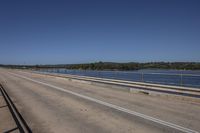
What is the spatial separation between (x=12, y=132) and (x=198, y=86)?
36.4ft

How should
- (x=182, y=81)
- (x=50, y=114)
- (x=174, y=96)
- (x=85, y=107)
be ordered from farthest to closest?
(x=182, y=81) → (x=174, y=96) → (x=85, y=107) → (x=50, y=114)

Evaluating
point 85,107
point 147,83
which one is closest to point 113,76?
point 147,83

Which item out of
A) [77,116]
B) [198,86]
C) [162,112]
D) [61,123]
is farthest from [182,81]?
[61,123]

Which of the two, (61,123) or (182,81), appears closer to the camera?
(61,123)

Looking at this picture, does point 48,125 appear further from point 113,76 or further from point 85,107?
point 113,76

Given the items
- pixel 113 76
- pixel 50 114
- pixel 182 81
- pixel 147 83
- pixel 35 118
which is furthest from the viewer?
pixel 113 76

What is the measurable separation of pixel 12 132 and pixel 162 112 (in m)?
→ 5.72

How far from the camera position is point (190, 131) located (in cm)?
688

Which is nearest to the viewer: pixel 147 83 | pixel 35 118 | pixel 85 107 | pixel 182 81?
pixel 35 118

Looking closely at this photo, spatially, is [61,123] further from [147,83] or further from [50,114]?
A: [147,83]

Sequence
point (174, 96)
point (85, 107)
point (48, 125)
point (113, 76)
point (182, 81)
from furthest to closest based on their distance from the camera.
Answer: point (113, 76), point (182, 81), point (174, 96), point (85, 107), point (48, 125)

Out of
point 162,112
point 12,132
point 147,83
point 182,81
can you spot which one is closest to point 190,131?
point 162,112

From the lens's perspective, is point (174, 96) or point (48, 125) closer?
point (48, 125)

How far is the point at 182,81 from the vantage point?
1581 cm
